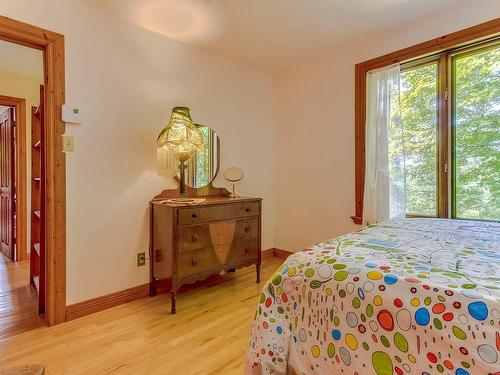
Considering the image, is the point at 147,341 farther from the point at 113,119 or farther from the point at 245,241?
the point at 113,119

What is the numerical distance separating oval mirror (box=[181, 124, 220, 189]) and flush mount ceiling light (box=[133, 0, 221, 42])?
2.62 ft

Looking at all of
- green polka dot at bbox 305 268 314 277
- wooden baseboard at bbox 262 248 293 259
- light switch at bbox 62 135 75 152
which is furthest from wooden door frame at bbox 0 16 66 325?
wooden baseboard at bbox 262 248 293 259

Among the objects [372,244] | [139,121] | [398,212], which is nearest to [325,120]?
[398,212]

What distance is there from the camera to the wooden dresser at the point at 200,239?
2127 mm

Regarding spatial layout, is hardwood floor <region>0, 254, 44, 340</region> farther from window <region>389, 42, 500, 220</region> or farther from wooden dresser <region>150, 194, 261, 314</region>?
window <region>389, 42, 500, 220</region>

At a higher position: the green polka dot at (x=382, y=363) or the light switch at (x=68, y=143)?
the light switch at (x=68, y=143)

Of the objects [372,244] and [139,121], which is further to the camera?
[139,121]

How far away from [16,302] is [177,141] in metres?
1.82

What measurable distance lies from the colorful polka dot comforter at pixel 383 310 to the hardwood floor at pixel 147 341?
2.08 ft

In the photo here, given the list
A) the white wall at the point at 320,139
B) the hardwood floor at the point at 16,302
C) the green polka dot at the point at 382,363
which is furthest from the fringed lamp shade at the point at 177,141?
the green polka dot at the point at 382,363

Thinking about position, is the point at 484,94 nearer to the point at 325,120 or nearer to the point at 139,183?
the point at 325,120

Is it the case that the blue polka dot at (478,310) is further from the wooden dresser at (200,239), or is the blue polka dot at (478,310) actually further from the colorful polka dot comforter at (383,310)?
the wooden dresser at (200,239)

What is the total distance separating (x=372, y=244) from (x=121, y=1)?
7.47 feet

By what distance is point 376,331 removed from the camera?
2.72ft
